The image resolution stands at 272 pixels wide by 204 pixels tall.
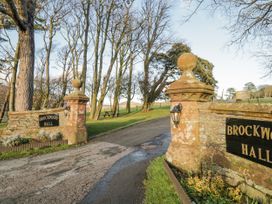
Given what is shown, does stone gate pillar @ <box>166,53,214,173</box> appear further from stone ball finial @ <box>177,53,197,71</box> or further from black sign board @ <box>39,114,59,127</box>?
black sign board @ <box>39,114,59,127</box>

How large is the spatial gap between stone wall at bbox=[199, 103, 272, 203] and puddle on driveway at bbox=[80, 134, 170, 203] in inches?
101

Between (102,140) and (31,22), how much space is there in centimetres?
773

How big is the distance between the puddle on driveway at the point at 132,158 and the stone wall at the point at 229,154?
2557 mm

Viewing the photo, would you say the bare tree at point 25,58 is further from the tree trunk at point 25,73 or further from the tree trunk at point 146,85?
the tree trunk at point 146,85

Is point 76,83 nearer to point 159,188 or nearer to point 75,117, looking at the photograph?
point 75,117

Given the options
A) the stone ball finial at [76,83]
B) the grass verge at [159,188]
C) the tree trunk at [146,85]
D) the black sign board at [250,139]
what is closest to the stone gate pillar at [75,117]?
the stone ball finial at [76,83]

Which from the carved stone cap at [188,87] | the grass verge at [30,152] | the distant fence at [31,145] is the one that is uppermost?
the carved stone cap at [188,87]

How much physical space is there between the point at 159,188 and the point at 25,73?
33.5 feet

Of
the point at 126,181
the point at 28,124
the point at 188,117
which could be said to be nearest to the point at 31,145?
the point at 28,124

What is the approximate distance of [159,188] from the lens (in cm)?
460

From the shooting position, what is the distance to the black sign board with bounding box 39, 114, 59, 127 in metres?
10.8

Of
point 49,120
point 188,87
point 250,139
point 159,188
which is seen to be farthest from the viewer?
point 49,120

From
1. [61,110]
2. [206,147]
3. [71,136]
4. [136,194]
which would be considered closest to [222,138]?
[206,147]

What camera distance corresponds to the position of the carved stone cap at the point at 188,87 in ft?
17.5
